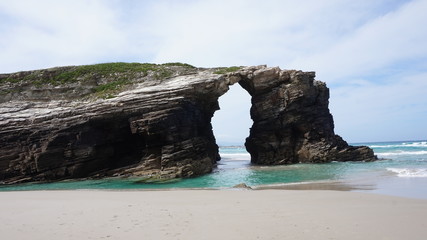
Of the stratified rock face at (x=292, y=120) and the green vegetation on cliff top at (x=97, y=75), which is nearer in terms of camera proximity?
the green vegetation on cliff top at (x=97, y=75)

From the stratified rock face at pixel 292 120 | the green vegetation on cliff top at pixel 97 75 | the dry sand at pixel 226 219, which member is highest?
the green vegetation on cliff top at pixel 97 75

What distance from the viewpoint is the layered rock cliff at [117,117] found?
2555 cm

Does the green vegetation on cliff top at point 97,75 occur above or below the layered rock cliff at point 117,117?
above

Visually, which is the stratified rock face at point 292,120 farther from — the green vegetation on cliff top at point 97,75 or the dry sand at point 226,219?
the dry sand at point 226,219

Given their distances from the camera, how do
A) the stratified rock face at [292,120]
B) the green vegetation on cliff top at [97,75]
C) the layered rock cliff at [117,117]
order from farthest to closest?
1. the stratified rock face at [292,120]
2. the green vegetation on cliff top at [97,75]
3. the layered rock cliff at [117,117]

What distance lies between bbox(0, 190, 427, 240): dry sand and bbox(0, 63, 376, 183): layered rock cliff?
13.5 meters

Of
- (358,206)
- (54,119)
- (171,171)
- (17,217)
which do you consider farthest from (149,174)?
(358,206)

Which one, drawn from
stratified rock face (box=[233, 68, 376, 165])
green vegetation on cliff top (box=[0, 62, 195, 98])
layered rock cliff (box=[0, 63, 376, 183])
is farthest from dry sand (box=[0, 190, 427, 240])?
stratified rock face (box=[233, 68, 376, 165])

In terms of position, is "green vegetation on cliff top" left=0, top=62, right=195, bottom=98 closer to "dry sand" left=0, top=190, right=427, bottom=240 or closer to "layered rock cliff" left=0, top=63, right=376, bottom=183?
"layered rock cliff" left=0, top=63, right=376, bottom=183

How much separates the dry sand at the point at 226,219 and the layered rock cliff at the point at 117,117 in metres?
13.5

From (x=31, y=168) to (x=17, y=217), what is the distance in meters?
18.6

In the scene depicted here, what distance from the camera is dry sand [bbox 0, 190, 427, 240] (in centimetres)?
689

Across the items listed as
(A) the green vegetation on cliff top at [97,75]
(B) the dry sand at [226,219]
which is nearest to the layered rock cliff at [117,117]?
(A) the green vegetation on cliff top at [97,75]

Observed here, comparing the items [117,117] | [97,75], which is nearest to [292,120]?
[117,117]
